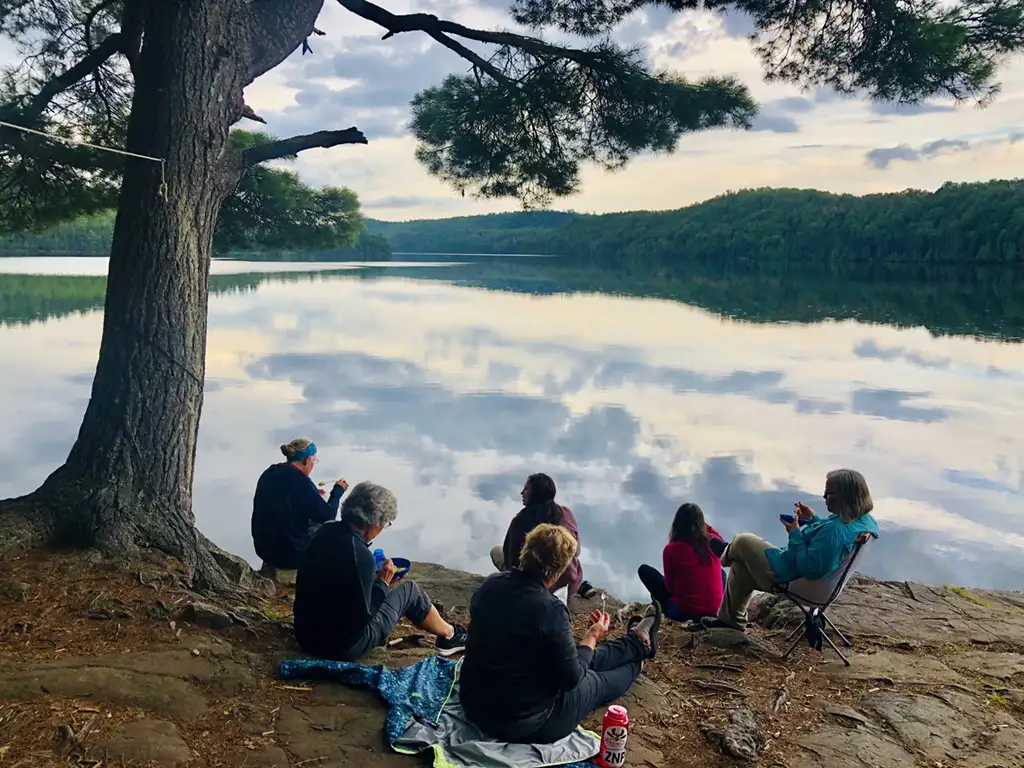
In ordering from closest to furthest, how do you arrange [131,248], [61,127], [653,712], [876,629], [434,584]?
[653,712], [131,248], [876,629], [434,584], [61,127]

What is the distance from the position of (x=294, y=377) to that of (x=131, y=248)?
10.3 meters

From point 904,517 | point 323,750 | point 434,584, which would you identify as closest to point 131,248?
point 323,750

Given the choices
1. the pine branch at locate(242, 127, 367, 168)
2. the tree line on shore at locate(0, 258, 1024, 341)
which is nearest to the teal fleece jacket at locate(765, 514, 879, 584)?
the pine branch at locate(242, 127, 367, 168)

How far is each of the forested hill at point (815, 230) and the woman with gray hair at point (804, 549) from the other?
48.0m

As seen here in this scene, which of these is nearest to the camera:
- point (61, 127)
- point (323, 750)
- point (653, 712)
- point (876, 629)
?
point (323, 750)

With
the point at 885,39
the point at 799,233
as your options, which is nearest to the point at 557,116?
the point at 885,39

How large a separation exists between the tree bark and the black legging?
249cm

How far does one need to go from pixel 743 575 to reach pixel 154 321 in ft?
10.8

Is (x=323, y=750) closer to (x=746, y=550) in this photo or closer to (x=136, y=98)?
(x=746, y=550)

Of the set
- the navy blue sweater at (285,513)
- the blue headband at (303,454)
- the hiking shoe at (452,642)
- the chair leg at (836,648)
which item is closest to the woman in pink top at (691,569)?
the chair leg at (836,648)

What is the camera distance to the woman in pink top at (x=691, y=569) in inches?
175

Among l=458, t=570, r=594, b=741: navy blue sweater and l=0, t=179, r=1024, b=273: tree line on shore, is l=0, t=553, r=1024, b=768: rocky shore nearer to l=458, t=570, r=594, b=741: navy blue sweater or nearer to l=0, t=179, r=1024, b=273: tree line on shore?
l=458, t=570, r=594, b=741: navy blue sweater

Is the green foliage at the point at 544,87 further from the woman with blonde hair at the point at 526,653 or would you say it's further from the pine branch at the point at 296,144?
the woman with blonde hair at the point at 526,653

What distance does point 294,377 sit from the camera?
1391 centimetres
